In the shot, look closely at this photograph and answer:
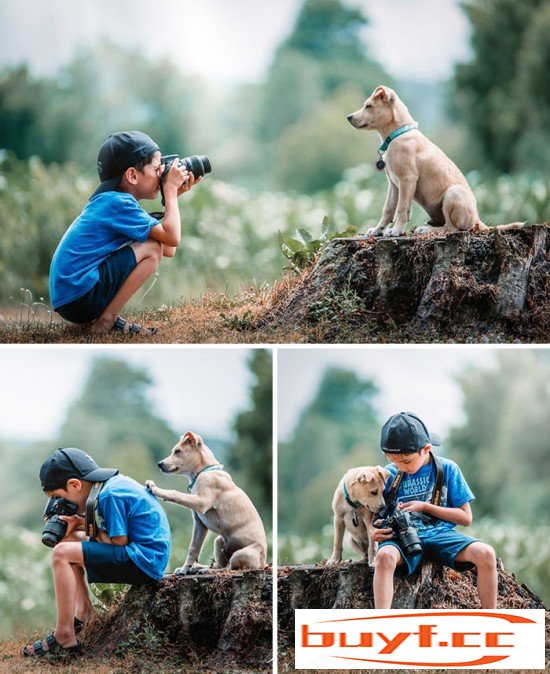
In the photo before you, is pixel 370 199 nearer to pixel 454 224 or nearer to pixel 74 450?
pixel 454 224

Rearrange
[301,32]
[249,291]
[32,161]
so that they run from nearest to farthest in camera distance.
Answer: [249,291]
[301,32]
[32,161]

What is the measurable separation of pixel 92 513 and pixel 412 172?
9.84 feet

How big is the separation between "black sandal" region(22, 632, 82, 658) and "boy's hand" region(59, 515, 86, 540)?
0.68 meters

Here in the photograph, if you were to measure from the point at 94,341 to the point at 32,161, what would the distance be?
5166mm

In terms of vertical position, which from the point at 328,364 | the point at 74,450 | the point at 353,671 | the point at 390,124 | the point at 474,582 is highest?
the point at 390,124

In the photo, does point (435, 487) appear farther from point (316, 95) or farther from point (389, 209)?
point (316, 95)

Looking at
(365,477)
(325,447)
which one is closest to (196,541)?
(325,447)

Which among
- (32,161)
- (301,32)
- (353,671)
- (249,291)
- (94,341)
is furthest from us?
(32,161)

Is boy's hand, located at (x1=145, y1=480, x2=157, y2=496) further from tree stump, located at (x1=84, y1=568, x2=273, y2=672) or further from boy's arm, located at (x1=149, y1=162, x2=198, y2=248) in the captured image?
boy's arm, located at (x1=149, y1=162, x2=198, y2=248)

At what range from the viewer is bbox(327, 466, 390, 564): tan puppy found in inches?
285

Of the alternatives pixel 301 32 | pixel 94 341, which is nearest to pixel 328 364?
pixel 94 341

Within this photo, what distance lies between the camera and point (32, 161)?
489 inches

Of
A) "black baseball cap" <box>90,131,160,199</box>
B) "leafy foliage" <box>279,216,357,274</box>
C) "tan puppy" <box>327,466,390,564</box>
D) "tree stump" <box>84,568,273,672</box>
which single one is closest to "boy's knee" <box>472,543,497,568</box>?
"tan puppy" <box>327,466,390,564</box>

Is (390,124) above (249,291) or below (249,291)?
above
